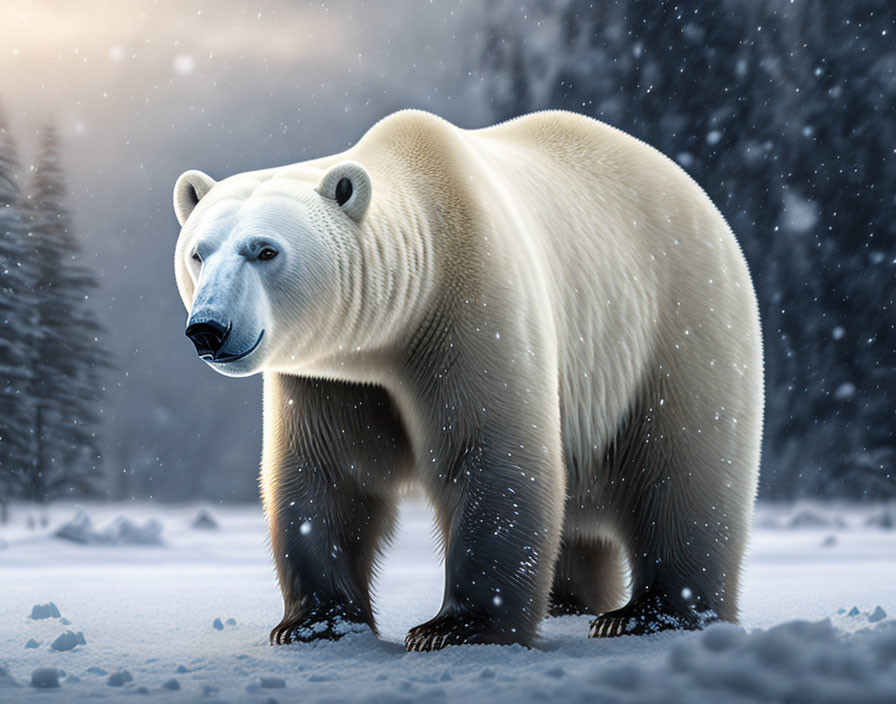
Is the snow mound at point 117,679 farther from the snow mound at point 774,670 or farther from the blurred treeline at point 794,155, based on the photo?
the blurred treeline at point 794,155

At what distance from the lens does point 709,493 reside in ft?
14.1

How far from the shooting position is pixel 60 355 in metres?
13.8

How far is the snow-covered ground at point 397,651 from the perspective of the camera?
2.12 meters

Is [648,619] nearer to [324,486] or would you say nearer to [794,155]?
[324,486]

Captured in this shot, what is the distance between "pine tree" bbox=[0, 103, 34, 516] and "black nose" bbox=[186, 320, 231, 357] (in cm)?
1076

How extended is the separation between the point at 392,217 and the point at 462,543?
1110mm

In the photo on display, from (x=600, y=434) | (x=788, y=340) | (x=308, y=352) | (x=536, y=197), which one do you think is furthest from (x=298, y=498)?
(x=788, y=340)

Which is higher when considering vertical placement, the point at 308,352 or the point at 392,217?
the point at 392,217

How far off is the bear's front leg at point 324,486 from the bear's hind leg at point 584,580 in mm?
1334

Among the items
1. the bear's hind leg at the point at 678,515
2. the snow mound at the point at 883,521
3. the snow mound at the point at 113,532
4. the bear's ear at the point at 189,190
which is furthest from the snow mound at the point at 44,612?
the snow mound at the point at 883,521

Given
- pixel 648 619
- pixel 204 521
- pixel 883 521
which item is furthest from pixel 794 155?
pixel 648 619

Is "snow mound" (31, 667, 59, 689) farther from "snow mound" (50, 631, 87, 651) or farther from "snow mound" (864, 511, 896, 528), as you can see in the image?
"snow mound" (864, 511, 896, 528)

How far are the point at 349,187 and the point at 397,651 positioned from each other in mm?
1560

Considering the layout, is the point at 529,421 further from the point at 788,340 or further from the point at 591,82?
the point at 591,82
